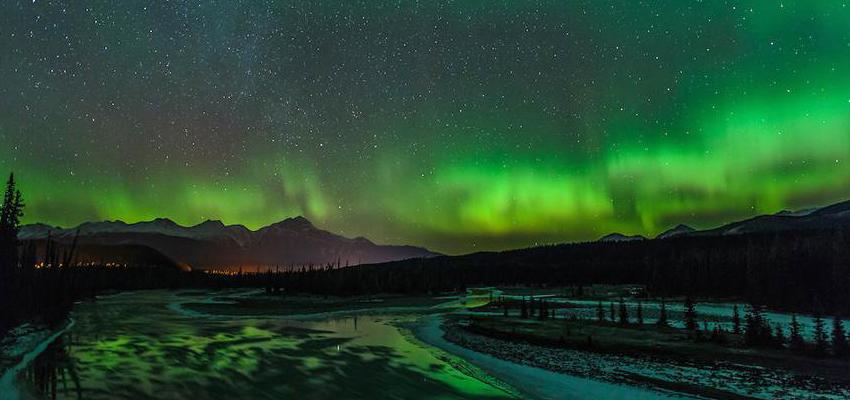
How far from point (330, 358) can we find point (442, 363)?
284 inches

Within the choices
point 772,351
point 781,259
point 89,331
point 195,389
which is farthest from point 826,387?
point 781,259

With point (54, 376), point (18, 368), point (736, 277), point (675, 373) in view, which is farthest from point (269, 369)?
point (736, 277)

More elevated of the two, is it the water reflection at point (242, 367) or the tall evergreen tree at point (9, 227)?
the tall evergreen tree at point (9, 227)

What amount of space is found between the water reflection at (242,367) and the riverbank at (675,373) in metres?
5.65

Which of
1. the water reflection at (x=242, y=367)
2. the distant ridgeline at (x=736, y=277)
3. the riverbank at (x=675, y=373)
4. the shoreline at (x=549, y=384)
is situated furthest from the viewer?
the distant ridgeline at (x=736, y=277)

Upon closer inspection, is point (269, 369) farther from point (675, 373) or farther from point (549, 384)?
point (675, 373)

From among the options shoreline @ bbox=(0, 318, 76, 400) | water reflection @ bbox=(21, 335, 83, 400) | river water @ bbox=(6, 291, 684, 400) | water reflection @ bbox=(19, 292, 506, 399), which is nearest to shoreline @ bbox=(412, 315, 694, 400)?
river water @ bbox=(6, 291, 684, 400)

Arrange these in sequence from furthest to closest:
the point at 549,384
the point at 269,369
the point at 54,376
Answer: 1. the point at 269,369
2. the point at 54,376
3. the point at 549,384

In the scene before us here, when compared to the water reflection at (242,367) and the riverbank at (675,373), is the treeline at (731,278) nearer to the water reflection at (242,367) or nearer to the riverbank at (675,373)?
A: the riverbank at (675,373)

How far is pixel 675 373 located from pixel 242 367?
23203mm

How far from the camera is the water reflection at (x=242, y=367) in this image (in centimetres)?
2614

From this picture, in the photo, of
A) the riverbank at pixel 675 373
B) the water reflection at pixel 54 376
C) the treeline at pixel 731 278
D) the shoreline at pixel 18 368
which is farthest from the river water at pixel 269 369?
the treeline at pixel 731 278

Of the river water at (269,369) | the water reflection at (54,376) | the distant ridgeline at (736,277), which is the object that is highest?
the distant ridgeline at (736,277)

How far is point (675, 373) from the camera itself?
28.9m
